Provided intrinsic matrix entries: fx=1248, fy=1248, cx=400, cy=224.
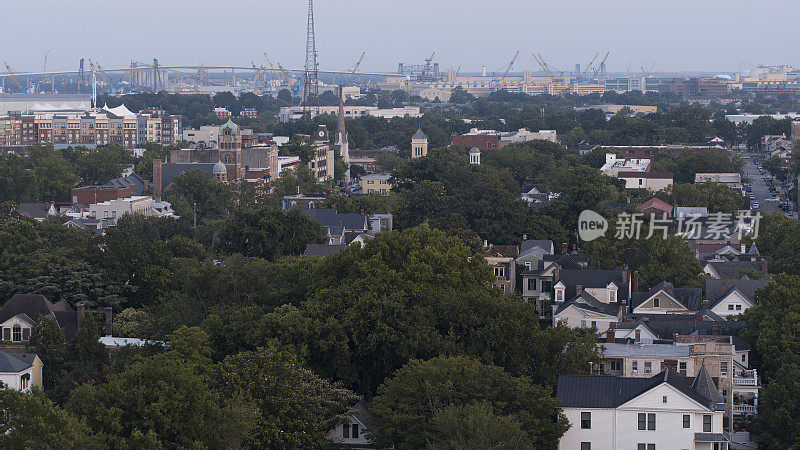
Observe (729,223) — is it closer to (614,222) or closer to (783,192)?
(614,222)

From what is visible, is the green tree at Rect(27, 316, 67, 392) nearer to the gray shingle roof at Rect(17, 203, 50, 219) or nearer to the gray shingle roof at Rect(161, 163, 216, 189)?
the gray shingle roof at Rect(17, 203, 50, 219)

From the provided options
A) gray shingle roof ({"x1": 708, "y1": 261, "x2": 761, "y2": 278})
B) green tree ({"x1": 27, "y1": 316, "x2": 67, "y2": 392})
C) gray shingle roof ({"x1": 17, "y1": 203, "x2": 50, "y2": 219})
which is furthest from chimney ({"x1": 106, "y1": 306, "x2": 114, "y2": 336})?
gray shingle roof ({"x1": 17, "y1": 203, "x2": 50, "y2": 219})

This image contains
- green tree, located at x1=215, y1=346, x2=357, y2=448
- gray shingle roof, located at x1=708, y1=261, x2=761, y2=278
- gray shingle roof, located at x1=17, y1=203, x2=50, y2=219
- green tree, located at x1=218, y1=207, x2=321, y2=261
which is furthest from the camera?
gray shingle roof, located at x1=17, y1=203, x2=50, y2=219

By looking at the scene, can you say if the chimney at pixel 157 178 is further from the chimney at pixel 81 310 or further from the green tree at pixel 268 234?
the chimney at pixel 81 310

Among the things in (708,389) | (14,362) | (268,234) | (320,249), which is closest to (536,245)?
(320,249)

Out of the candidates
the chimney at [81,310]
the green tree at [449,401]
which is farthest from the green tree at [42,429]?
the chimney at [81,310]

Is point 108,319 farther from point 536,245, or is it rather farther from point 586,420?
point 536,245
